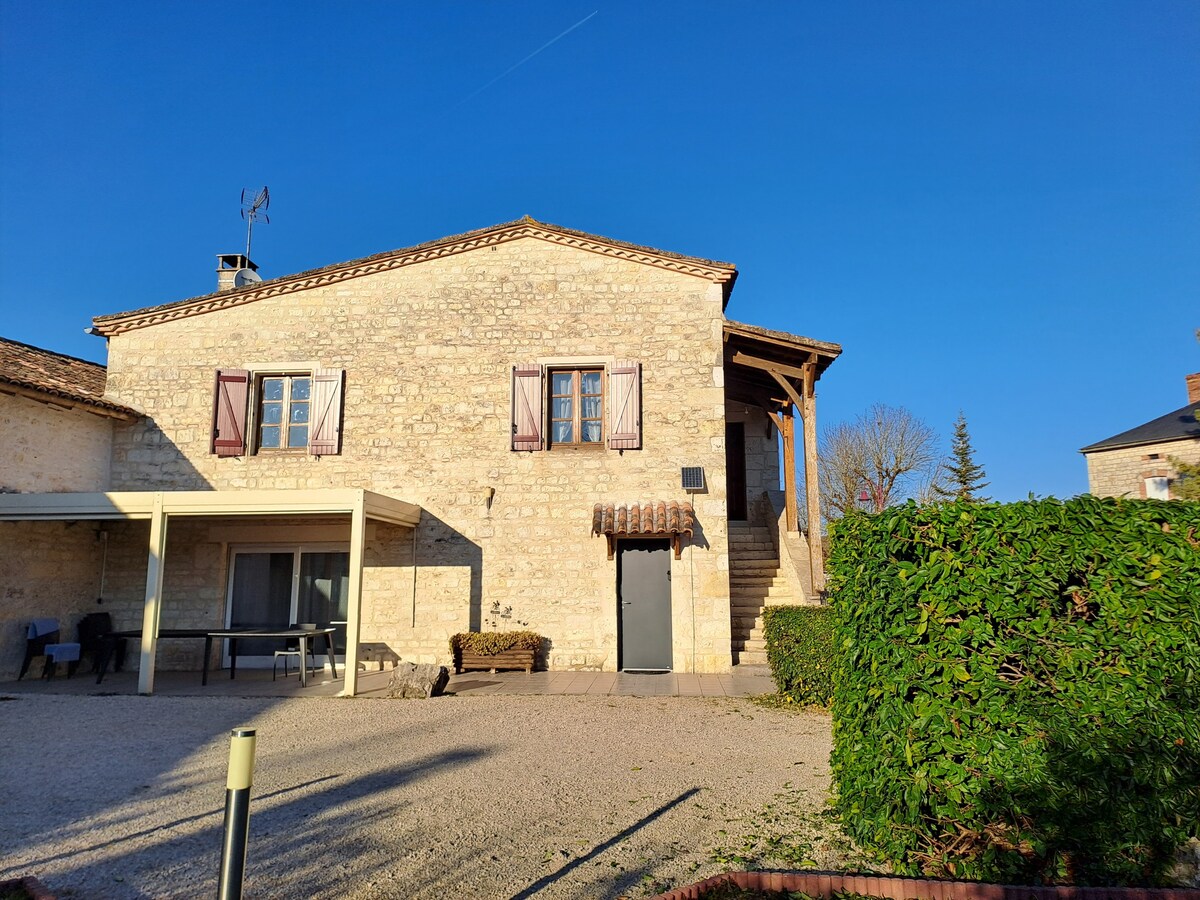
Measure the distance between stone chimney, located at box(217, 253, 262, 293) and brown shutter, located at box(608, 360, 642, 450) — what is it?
740 centimetres

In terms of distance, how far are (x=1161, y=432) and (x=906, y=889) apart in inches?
933

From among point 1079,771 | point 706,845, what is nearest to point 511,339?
point 706,845

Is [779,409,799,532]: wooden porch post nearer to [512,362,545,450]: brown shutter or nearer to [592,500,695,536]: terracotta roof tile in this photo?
[592,500,695,536]: terracotta roof tile

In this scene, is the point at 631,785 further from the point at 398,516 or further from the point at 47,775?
the point at 398,516

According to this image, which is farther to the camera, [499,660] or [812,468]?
[812,468]

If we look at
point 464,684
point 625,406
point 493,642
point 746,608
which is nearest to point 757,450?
point 746,608

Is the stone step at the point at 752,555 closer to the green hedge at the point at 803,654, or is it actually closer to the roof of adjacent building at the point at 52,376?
the green hedge at the point at 803,654

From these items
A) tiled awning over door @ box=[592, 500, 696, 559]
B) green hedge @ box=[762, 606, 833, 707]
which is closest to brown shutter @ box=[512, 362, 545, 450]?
tiled awning over door @ box=[592, 500, 696, 559]

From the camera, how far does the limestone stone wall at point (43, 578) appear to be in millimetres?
9727

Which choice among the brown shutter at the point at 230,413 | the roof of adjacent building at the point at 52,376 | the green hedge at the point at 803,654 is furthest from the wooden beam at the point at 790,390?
the roof of adjacent building at the point at 52,376

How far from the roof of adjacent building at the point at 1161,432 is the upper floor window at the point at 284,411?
22.3m

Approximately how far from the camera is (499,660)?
10.4m

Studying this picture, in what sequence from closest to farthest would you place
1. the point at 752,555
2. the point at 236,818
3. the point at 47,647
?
the point at 236,818 < the point at 47,647 < the point at 752,555

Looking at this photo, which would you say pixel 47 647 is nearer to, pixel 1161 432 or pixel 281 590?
pixel 281 590
